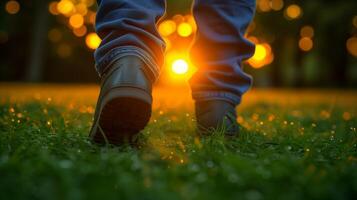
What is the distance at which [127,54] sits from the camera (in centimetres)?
169

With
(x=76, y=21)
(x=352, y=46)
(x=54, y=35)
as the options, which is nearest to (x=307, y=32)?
(x=352, y=46)

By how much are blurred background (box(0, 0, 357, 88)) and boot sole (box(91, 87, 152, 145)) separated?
16510 millimetres

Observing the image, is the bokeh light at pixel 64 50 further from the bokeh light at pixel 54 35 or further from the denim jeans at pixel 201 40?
the denim jeans at pixel 201 40

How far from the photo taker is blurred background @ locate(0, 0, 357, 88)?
18.8m

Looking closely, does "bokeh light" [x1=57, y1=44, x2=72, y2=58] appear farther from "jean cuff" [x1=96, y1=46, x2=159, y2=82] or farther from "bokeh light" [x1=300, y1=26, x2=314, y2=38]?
"jean cuff" [x1=96, y1=46, x2=159, y2=82]

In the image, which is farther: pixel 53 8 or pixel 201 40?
pixel 53 8

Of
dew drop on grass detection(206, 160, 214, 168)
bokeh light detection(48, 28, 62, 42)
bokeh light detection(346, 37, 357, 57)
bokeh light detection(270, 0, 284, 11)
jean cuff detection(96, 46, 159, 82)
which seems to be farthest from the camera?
bokeh light detection(346, 37, 357, 57)

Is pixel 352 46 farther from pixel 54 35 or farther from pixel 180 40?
pixel 54 35

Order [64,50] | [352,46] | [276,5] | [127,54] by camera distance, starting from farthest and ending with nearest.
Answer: [352,46], [64,50], [276,5], [127,54]

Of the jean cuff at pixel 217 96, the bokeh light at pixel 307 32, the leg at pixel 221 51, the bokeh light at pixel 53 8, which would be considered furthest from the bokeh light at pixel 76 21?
the jean cuff at pixel 217 96

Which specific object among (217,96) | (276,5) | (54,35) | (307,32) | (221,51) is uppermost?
(276,5)

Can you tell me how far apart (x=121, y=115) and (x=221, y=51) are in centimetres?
81

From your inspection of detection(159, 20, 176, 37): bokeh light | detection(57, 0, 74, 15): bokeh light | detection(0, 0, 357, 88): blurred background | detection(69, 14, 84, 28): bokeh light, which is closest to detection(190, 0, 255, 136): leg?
detection(0, 0, 357, 88): blurred background

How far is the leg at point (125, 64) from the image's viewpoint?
1.55 m
